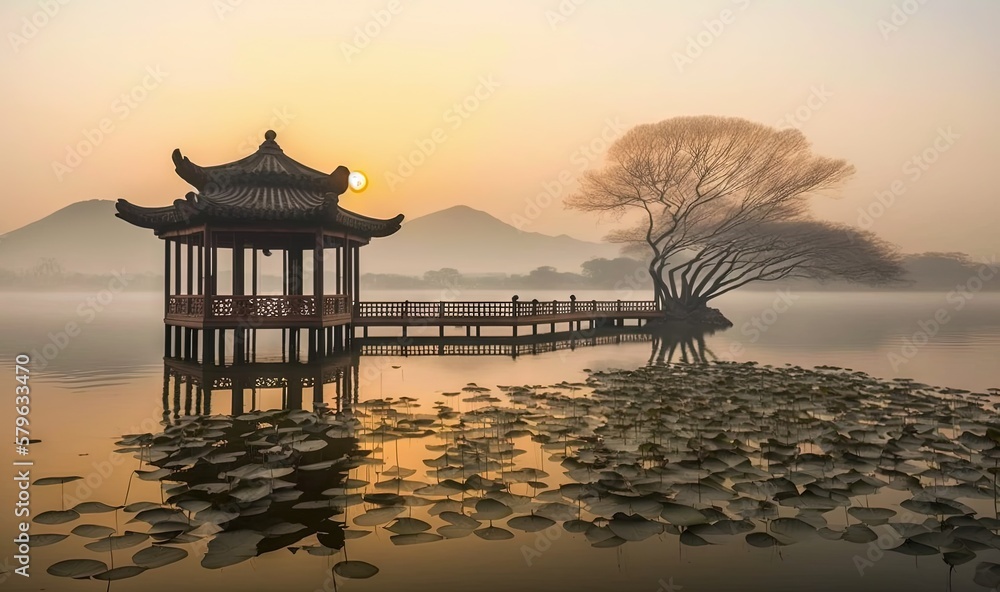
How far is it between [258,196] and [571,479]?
1574 centimetres

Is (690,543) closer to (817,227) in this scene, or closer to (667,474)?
(667,474)

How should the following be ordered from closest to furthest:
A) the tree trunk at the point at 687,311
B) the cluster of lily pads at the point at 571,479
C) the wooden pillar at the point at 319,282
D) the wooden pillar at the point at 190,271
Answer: the cluster of lily pads at the point at 571,479, the wooden pillar at the point at 319,282, the wooden pillar at the point at 190,271, the tree trunk at the point at 687,311

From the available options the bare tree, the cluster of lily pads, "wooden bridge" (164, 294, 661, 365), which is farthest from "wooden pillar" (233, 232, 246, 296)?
the bare tree

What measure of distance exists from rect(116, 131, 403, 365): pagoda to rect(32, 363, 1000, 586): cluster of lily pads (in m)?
8.72

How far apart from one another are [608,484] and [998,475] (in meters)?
4.14

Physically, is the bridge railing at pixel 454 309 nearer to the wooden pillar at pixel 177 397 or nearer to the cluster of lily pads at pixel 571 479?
the wooden pillar at pixel 177 397

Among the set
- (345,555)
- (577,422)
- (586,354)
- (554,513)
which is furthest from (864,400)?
(586,354)

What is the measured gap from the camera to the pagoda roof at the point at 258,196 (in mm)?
17438

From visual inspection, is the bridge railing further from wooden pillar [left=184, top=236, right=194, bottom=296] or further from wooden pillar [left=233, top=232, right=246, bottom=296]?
wooden pillar [left=184, top=236, right=194, bottom=296]

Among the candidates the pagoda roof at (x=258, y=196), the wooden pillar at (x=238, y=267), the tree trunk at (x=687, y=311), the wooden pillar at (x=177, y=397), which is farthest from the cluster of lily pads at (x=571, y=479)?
the tree trunk at (x=687, y=311)

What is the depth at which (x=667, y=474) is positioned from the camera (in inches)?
233

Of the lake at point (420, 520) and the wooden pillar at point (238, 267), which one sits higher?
the wooden pillar at point (238, 267)

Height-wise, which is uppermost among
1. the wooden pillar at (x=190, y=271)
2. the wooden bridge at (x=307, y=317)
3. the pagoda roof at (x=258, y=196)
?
the pagoda roof at (x=258, y=196)

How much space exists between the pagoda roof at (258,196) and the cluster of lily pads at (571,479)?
9508mm
